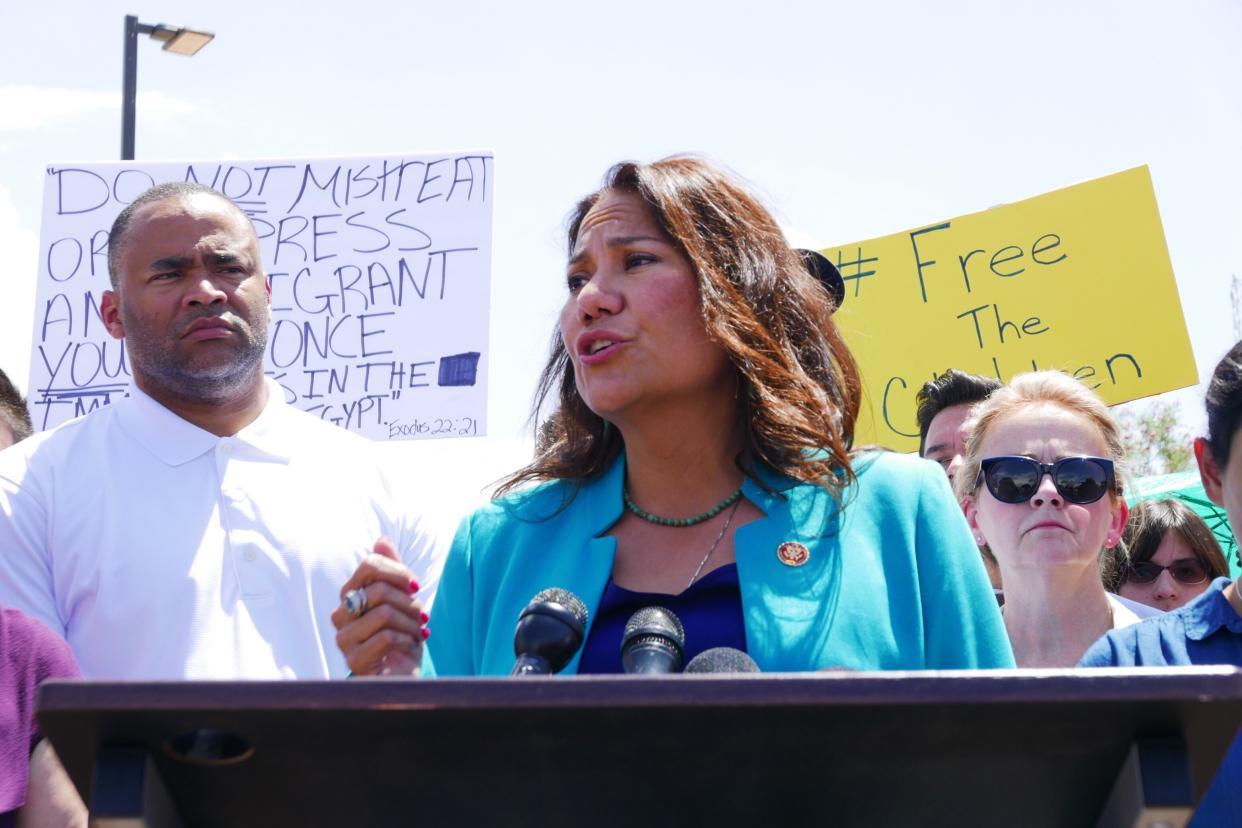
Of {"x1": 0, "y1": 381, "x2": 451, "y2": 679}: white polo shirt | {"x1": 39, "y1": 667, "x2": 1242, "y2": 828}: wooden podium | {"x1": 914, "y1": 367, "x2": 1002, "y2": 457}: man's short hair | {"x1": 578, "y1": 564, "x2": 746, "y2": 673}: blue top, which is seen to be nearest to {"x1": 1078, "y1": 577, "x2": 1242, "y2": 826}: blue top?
{"x1": 578, "y1": 564, "x2": 746, "y2": 673}: blue top

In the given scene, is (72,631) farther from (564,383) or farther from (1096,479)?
(1096,479)

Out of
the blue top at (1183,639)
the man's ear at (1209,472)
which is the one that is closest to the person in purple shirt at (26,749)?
the blue top at (1183,639)

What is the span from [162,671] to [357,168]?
9.93ft

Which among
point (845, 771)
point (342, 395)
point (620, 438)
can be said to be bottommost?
point (845, 771)

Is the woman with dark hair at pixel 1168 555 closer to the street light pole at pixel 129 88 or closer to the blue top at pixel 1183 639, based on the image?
the blue top at pixel 1183 639

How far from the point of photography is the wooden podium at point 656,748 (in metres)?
1.10

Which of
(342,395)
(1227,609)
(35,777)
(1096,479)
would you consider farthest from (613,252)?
(342,395)

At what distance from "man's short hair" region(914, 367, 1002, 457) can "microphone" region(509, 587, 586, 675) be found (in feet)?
10.6

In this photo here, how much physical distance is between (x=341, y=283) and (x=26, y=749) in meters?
3.30

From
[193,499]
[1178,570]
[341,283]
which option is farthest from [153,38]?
[1178,570]

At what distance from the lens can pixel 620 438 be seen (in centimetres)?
264

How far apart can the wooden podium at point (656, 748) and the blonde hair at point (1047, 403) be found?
94.2 inches

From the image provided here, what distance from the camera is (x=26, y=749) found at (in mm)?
2471

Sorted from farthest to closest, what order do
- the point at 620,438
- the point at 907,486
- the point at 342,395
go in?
the point at 342,395
the point at 620,438
the point at 907,486
